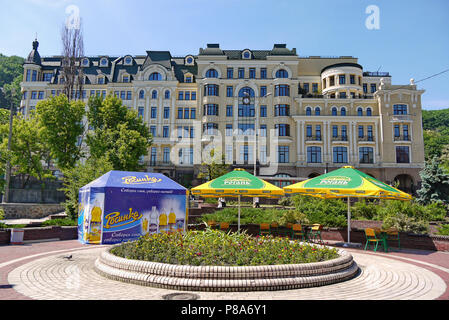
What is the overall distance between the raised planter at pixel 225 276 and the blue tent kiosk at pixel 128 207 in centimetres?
533

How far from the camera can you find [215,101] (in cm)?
4500

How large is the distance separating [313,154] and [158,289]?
131 ft

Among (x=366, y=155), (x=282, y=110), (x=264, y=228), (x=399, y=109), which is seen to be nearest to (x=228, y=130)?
(x=282, y=110)

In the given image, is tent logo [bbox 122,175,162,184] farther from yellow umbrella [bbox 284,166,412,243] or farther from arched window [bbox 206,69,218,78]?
arched window [bbox 206,69,218,78]

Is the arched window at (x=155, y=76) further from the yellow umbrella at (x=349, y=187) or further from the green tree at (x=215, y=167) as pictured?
the yellow umbrella at (x=349, y=187)

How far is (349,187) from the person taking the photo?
12.7 m

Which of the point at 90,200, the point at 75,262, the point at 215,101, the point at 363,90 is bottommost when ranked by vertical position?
the point at 75,262

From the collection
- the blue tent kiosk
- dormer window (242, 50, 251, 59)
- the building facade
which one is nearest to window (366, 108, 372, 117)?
the building facade

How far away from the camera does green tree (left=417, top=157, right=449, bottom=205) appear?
24766mm

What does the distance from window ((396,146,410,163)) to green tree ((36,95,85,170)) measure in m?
40.1

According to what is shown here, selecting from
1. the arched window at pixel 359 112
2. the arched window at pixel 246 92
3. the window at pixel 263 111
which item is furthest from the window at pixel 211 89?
the arched window at pixel 359 112
